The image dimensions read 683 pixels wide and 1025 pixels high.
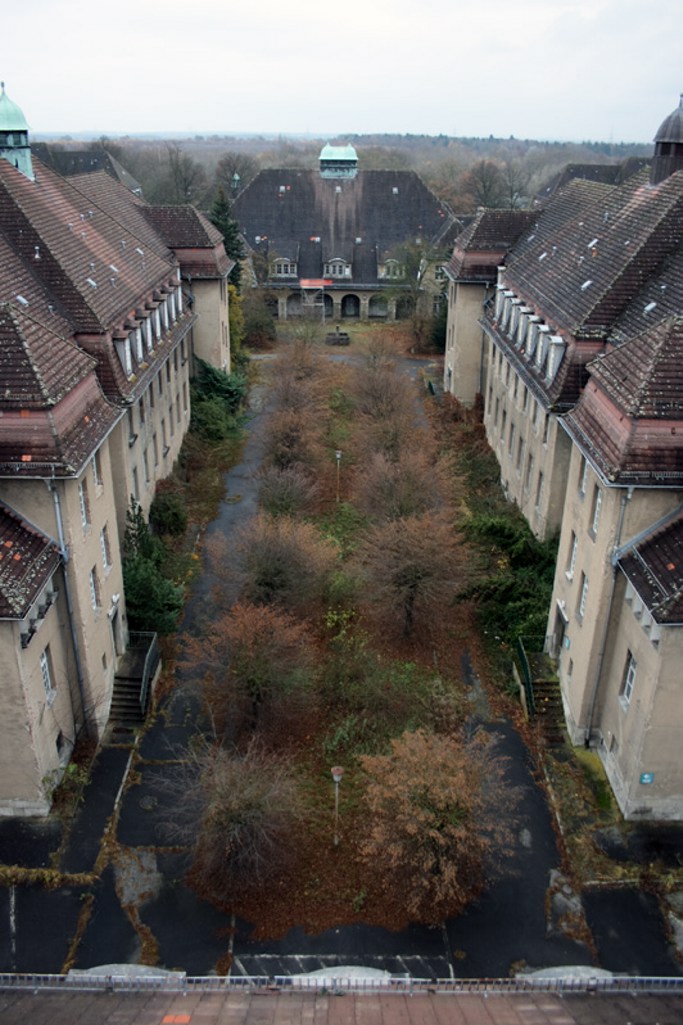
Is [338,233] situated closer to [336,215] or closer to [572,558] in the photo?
[336,215]

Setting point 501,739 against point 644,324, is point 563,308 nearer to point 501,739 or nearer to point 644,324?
point 644,324

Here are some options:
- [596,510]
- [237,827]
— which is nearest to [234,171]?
[596,510]

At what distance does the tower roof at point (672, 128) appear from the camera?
34094mm

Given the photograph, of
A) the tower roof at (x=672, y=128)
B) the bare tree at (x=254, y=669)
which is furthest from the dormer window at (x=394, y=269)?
the bare tree at (x=254, y=669)

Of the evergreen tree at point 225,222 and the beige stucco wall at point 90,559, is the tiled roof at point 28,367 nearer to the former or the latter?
the beige stucco wall at point 90,559

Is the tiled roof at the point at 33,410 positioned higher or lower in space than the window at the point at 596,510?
higher

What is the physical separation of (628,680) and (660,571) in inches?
146

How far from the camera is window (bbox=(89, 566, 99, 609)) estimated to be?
2489 centimetres

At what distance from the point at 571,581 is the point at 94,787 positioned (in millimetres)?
15545

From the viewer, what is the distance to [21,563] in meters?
21.4

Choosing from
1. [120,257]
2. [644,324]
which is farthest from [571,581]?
[120,257]

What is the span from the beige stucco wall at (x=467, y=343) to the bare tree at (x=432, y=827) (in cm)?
3454

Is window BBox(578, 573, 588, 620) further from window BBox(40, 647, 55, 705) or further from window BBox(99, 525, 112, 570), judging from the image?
window BBox(40, 647, 55, 705)

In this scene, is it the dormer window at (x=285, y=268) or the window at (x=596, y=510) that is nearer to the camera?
the window at (x=596, y=510)
